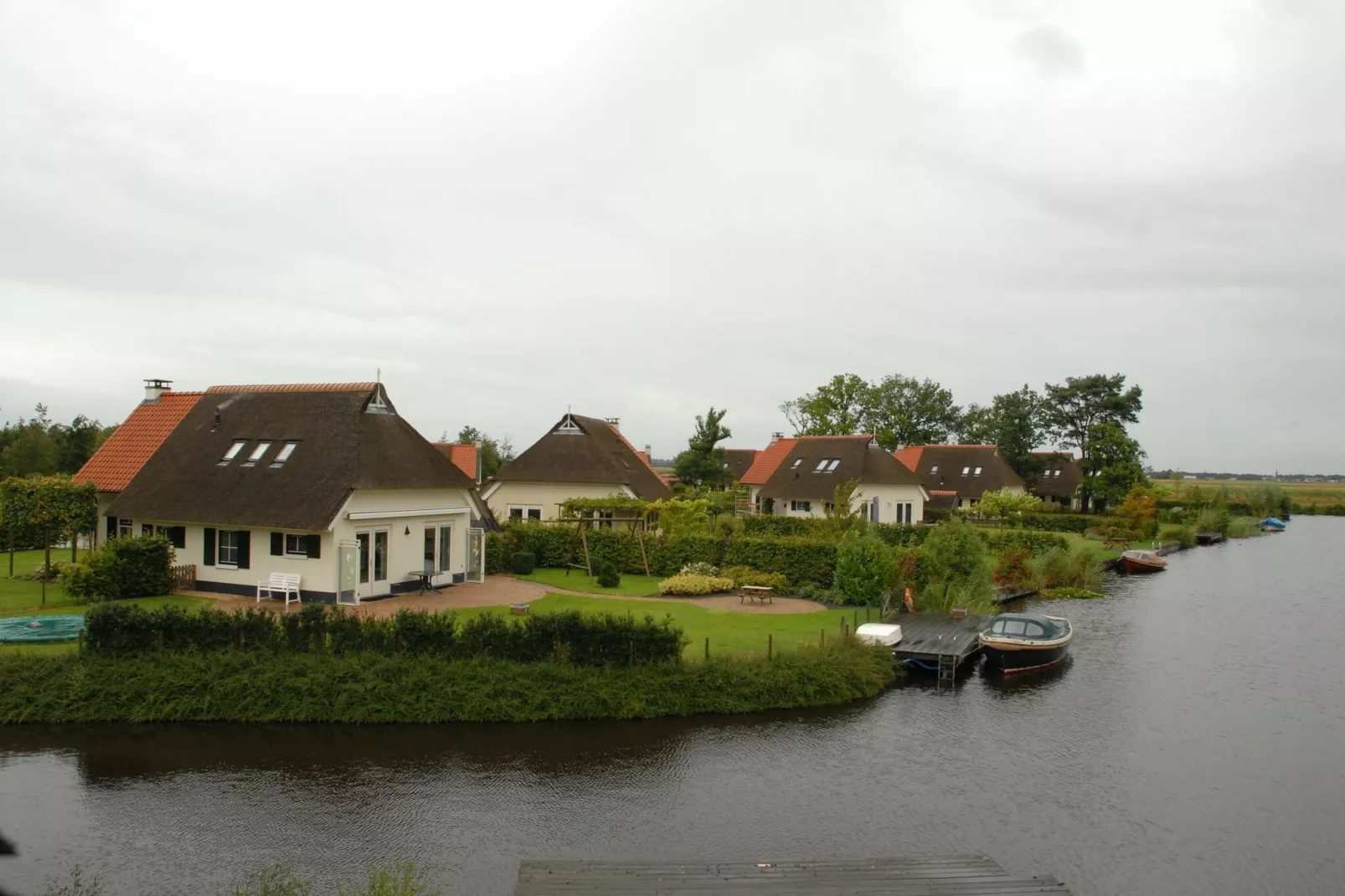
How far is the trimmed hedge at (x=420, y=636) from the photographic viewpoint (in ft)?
62.0

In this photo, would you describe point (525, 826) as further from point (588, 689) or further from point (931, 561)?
point (931, 561)

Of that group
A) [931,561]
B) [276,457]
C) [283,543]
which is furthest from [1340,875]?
[276,457]

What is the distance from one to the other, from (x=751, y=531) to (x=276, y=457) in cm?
2315

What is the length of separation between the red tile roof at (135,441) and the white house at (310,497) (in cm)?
134

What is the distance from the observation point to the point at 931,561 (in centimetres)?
3092

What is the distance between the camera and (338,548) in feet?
83.1

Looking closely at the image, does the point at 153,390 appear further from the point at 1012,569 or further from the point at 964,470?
the point at 964,470

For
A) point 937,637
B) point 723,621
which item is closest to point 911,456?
point 937,637

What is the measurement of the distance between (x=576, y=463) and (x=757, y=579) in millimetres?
16440

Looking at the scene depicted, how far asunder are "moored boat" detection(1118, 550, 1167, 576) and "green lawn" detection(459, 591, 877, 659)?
25.8m

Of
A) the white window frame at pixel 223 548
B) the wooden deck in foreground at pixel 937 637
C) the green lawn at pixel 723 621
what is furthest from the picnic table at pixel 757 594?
the white window frame at pixel 223 548

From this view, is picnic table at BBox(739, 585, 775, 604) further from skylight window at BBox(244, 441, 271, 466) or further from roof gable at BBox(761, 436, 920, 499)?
roof gable at BBox(761, 436, 920, 499)

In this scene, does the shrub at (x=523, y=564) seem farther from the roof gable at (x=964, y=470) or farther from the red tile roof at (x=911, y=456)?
the red tile roof at (x=911, y=456)

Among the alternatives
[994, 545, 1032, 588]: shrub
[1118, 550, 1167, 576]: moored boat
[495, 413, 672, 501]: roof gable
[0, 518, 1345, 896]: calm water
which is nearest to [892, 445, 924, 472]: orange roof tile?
[1118, 550, 1167, 576]: moored boat
